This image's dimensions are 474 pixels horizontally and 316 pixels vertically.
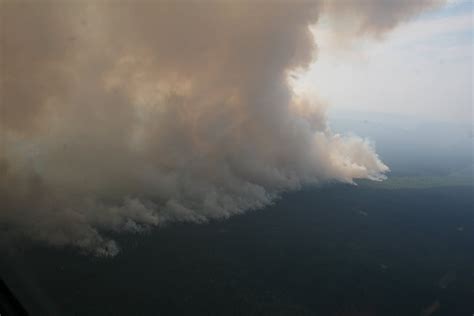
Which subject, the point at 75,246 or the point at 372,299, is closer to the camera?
the point at 75,246

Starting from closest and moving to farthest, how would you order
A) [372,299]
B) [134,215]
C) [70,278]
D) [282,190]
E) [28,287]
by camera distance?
1. [28,287]
2. [70,278]
3. [372,299]
4. [134,215]
5. [282,190]

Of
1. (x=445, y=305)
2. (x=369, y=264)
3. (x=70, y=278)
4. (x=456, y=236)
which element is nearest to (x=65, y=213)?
(x=70, y=278)

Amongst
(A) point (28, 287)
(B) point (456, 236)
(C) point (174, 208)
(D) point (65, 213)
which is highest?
(B) point (456, 236)

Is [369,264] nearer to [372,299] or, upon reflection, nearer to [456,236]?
[372,299]

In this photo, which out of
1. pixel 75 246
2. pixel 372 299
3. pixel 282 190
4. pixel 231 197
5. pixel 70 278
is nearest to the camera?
pixel 70 278

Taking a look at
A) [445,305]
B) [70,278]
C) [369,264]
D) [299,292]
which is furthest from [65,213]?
[445,305]

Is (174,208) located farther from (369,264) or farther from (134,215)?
(369,264)

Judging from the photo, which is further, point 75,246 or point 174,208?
point 174,208

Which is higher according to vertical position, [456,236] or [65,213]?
[456,236]

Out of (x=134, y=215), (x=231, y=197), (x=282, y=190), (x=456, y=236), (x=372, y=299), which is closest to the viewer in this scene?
(x=372, y=299)
